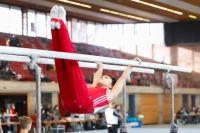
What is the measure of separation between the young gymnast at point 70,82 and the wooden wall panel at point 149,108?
1990cm

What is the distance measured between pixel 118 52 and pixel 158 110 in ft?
18.1

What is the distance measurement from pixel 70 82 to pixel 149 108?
21451mm

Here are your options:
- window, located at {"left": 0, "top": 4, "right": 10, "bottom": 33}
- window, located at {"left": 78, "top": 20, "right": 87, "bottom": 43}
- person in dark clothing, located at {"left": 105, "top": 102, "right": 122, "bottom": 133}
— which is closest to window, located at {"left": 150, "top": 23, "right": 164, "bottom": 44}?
window, located at {"left": 78, "top": 20, "right": 87, "bottom": 43}

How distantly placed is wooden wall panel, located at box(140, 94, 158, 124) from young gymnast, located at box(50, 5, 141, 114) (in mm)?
19900

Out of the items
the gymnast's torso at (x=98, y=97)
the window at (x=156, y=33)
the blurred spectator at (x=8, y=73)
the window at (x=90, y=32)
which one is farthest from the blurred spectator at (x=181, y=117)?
the gymnast's torso at (x=98, y=97)

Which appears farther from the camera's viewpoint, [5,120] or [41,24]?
[41,24]

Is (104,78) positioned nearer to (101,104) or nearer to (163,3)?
(101,104)

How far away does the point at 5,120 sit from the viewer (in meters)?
15.3

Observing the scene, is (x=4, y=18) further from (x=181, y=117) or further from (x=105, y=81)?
(x=105, y=81)

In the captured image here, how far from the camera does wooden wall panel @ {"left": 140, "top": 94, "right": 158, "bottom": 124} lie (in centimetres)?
2538

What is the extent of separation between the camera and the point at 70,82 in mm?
4906

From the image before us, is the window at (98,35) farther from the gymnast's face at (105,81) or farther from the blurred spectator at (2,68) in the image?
the gymnast's face at (105,81)

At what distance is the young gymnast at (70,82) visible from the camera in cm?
472

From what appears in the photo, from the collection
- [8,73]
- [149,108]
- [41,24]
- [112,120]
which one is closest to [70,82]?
[112,120]
